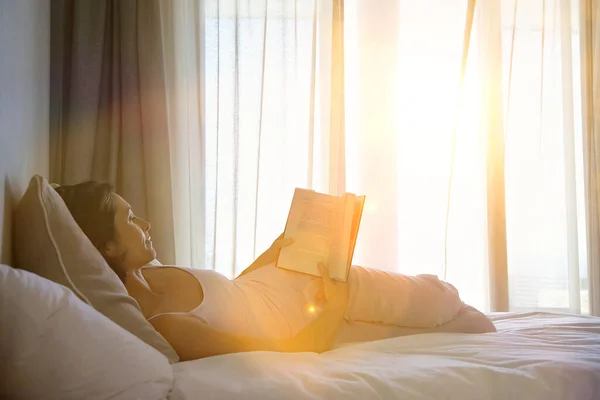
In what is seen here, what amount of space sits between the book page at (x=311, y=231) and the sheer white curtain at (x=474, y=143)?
1289 mm

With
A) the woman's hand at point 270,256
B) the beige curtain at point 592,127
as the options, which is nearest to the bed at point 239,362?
the woman's hand at point 270,256

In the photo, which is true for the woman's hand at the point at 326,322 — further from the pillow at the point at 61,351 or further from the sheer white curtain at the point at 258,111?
the sheer white curtain at the point at 258,111

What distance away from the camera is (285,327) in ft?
5.51

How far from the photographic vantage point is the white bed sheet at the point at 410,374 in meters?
1.15

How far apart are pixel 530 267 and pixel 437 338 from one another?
167 centimetres

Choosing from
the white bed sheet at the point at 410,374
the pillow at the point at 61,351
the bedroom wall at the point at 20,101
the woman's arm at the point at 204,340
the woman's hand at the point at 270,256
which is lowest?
the white bed sheet at the point at 410,374

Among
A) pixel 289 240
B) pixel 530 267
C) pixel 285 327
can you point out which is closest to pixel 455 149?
pixel 530 267

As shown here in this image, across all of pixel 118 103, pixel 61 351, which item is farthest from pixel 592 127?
pixel 61 351

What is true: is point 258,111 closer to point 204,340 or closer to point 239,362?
point 204,340

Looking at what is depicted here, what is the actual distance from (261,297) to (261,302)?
0.03 m

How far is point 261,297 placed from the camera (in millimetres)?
1744

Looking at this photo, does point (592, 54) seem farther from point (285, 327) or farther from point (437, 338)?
point (285, 327)

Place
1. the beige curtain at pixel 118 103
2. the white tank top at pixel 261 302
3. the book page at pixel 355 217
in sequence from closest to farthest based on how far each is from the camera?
the white tank top at pixel 261 302, the book page at pixel 355 217, the beige curtain at pixel 118 103

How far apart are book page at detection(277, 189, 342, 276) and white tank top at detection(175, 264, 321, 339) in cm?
5
